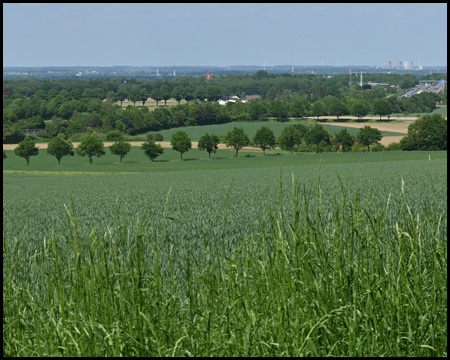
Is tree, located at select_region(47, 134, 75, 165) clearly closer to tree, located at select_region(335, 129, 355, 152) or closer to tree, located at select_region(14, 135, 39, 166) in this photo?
tree, located at select_region(14, 135, 39, 166)

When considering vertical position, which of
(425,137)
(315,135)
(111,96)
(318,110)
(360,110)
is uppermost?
(111,96)

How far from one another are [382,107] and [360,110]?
6.92 metres

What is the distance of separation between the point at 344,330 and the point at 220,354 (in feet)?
2.87

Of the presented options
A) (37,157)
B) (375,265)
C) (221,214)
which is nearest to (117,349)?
(375,265)

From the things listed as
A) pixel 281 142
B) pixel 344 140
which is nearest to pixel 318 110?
pixel 344 140

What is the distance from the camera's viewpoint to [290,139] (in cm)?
9162

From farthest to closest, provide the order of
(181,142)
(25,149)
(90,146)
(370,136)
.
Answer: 1. (370,136)
2. (181,142)
3. (90,146)
4. (25,149)

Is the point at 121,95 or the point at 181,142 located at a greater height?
the point at 121,95

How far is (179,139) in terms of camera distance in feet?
284

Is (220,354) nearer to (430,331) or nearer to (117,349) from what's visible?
(117,349)

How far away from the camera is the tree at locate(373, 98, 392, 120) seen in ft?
468

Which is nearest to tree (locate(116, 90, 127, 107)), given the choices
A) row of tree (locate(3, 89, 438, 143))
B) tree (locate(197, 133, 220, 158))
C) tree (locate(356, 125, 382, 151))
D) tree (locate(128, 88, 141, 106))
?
tree (locate(128, 88, 141, 106))

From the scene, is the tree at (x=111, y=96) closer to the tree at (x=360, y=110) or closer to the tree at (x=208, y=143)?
the tree at (x=360, y=110)

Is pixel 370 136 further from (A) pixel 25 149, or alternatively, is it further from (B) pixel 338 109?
(B) pixel 338 109
